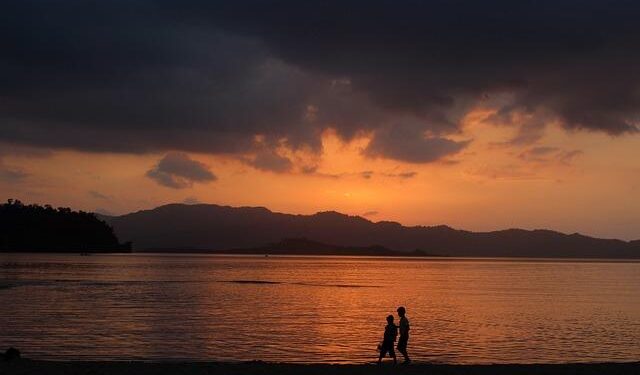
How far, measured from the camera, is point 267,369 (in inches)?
1071

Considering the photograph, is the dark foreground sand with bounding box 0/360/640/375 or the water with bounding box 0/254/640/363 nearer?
the dark foreground sand with bounding box 0/360/640/375

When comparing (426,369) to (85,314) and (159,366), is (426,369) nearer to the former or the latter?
(159,366)

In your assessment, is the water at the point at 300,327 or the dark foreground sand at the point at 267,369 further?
the water at the point at 300,327

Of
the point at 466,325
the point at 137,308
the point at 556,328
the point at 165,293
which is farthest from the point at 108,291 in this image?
the point at 556,328

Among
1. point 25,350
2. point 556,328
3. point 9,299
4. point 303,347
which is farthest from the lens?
point 9,299

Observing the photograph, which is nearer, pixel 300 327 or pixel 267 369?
pixel 267 369

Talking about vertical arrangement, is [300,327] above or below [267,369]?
below

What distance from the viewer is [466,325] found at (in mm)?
51812

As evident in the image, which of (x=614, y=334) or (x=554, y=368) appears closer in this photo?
(x=554, y=368)

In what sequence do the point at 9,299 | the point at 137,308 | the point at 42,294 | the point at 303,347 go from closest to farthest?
the point at 303,347, the point at 137,308, the point at 9,299, the point at 42,294

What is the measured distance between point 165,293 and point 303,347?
46.9 m

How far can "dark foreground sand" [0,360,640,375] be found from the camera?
26.0 meters

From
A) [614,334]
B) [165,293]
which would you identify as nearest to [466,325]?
[614,334]

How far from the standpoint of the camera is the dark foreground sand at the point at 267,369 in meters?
26.0
